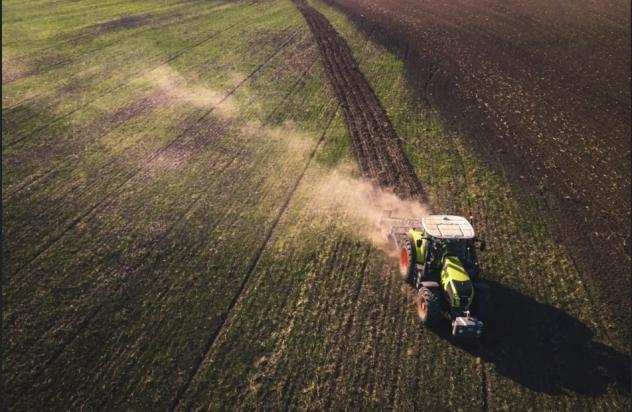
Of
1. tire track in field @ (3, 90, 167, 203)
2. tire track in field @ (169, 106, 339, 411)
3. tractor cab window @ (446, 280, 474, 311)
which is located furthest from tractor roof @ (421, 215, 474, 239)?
tire track in field @ (3, 90, 167, 203)

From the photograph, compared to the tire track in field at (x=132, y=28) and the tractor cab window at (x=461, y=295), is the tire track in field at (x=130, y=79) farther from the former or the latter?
the tractor cab window at (x=461, y=295)

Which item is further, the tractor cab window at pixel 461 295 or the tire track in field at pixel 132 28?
the tire track in field at pixel 132 28

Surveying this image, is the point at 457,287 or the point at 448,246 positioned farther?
the point at 448,246

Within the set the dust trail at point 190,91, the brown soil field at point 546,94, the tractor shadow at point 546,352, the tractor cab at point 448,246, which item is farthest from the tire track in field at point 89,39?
the tractor shadow at point 546,352

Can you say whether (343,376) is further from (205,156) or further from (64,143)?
(64,143)

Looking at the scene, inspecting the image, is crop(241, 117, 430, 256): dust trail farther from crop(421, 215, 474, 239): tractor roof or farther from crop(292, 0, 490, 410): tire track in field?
crop(421, 215, 474, 239): tractor roof

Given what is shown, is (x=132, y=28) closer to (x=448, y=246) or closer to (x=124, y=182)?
(x=124, y=182)

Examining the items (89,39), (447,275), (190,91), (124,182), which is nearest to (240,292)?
(447,275)
